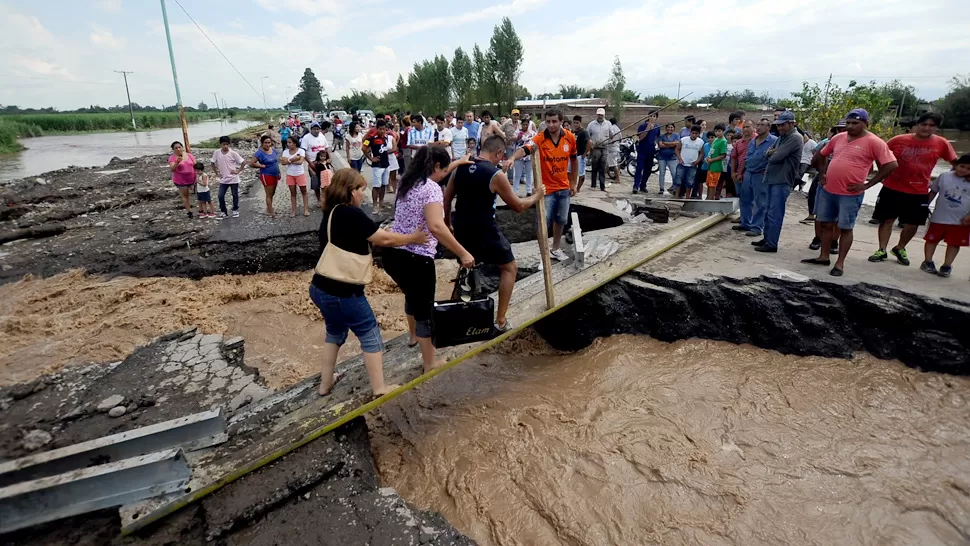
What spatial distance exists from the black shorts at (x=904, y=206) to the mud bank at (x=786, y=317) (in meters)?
1.26

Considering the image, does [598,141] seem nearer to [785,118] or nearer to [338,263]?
[785,118]

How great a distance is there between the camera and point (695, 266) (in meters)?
5.14

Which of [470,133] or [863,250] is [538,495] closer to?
[863,250]

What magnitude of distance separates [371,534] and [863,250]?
6.25 meters

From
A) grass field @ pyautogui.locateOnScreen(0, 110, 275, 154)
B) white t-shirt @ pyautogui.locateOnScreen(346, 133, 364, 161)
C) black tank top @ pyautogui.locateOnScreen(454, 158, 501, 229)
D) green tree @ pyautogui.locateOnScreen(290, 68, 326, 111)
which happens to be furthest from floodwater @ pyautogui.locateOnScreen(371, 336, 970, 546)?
green tree @ pyautogui.locateOnScreen(290, 68, 326, 111)

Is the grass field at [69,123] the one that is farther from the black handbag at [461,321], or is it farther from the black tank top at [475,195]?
the black handbag at [461,321]

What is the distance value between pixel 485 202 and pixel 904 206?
183 inches

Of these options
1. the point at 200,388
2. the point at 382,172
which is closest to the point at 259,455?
the point at 200,388

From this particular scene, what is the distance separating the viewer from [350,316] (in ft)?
9.94

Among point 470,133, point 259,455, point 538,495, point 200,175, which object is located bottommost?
point 538,495

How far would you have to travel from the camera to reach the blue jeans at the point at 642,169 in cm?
1007

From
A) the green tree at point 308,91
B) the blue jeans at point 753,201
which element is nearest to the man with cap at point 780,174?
the blue jeans at point 753,201

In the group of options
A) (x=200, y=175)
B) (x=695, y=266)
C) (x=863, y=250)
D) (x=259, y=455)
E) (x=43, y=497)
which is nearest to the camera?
(x=43, y=497)

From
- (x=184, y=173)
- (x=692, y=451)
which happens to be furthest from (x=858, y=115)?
(x=184, y=173)
